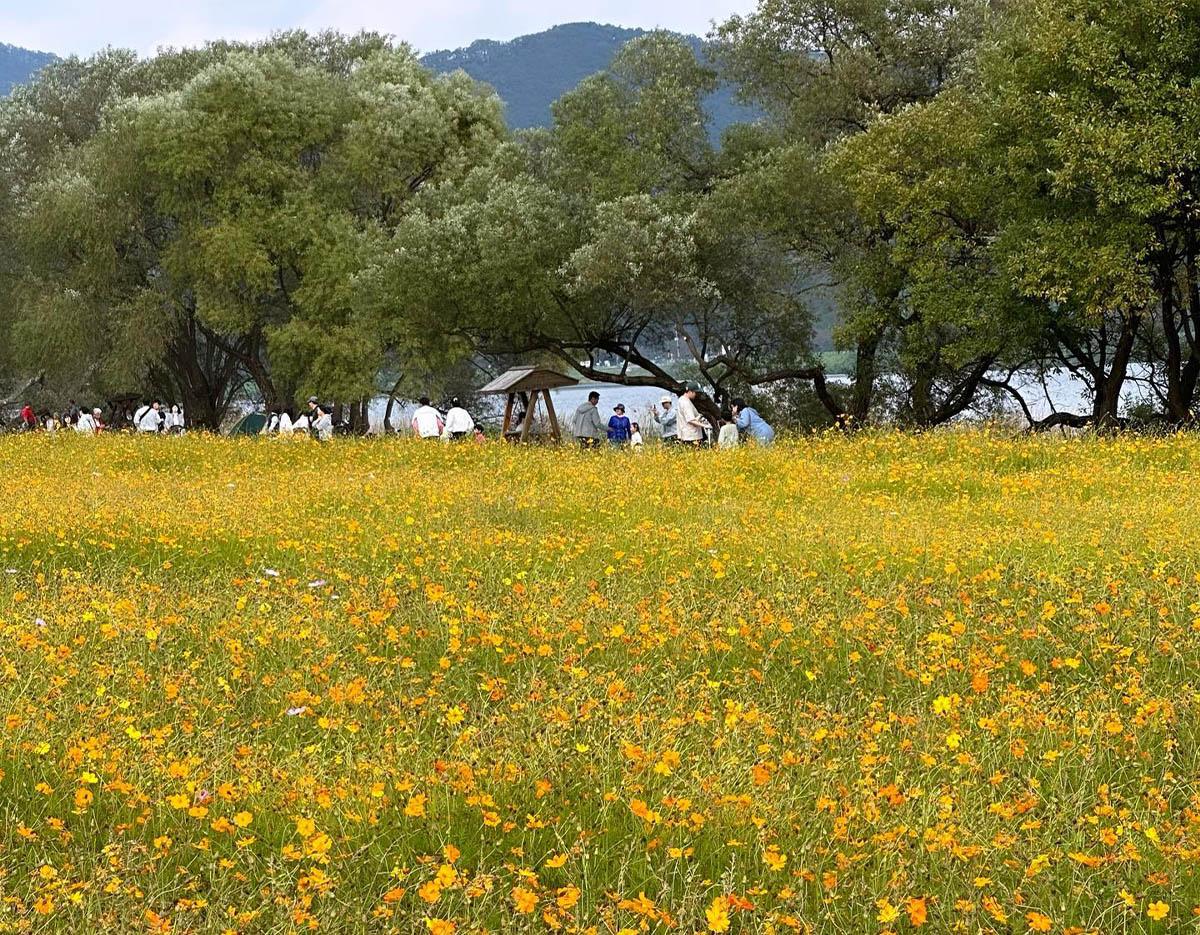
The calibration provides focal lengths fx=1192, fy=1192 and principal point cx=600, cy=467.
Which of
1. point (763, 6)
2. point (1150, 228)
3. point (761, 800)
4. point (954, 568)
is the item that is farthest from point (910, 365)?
point (761, 800)

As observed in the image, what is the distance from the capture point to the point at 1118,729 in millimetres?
5074

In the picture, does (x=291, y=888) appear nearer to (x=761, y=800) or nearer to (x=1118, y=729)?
(x=761, y=800)

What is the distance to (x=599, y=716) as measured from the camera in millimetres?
5348

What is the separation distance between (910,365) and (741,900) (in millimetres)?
27242

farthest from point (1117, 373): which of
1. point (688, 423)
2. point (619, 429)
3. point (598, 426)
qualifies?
point (598, 426)

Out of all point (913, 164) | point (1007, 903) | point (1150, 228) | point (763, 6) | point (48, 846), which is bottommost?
point (1007, 903)

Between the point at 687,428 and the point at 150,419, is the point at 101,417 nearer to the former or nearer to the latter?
the point at 150,419

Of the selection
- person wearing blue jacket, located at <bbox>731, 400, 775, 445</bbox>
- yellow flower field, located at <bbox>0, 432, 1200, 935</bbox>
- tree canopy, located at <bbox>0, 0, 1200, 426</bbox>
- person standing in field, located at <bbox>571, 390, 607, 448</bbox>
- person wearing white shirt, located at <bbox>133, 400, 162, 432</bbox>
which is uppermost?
tree canopy, located at <bbox>0, 0, 1200, 426</bbox>

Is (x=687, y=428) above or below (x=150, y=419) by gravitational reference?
below

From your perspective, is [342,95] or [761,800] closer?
[761,800]

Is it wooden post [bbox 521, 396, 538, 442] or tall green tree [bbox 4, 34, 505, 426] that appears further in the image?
tall green tree [bbox 4, 34, 505, 426]

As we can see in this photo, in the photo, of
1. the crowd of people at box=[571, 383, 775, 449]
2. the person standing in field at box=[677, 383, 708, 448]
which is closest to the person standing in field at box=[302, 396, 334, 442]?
the crowd of people at box=[571, 383, 775, 449]

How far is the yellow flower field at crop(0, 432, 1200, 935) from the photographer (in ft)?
13.3

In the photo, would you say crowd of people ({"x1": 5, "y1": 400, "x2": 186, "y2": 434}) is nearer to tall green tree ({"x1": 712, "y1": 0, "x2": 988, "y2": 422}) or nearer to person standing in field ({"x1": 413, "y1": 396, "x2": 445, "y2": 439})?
person standing in field ({"x1": 413, "y1": 396, "x2": 445, "y2": 439})
